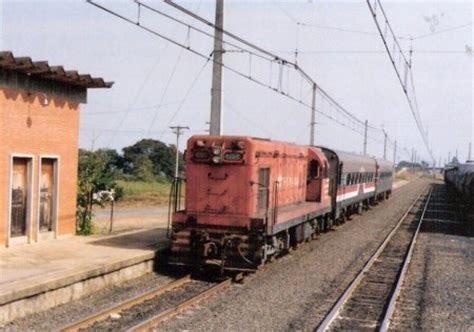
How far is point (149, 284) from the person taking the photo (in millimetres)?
12945

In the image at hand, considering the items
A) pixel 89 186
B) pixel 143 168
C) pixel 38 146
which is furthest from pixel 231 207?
pixel 143 168

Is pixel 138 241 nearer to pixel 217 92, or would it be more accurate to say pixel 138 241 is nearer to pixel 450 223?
pixel 217 92

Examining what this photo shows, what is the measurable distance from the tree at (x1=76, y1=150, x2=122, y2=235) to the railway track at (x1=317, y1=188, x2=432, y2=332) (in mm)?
7985

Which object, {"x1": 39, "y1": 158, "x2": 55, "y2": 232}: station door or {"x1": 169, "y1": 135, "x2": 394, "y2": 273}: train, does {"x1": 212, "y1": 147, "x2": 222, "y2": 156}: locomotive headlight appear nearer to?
{"x1": 169, "y1": 135, "x2": 394, "y2": 273}: train

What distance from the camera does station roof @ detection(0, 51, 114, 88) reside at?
42.6ft

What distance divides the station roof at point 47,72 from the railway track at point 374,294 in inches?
307

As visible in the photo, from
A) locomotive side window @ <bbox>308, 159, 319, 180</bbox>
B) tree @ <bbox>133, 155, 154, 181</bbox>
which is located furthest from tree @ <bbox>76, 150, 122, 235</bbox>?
tree @ <bbox>133, 155, 154, 181</bbox>

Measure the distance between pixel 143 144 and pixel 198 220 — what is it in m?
69.7

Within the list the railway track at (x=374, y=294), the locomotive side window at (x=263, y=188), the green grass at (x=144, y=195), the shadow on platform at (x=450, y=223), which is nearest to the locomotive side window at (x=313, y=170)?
the railway track at (x=374, y=294)

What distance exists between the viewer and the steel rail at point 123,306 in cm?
912

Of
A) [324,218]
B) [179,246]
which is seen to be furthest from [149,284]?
[324,218]

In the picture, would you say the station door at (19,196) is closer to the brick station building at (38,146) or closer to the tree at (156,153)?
the brick station building at (38,146)

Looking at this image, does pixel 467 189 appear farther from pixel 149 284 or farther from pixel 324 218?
pixel 149 284

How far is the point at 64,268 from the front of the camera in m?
11.7
